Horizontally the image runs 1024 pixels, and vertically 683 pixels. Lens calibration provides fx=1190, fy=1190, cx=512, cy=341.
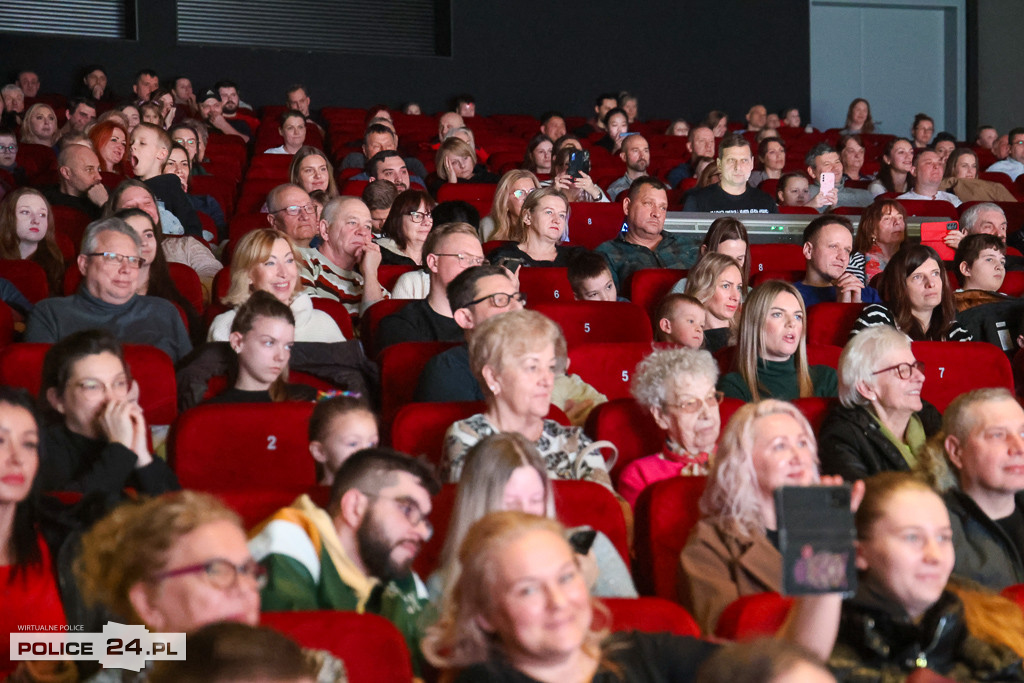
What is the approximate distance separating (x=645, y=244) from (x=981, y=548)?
7.45 feet

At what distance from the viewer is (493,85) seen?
29.5ft

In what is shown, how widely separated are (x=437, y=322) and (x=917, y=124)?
20.0 ft

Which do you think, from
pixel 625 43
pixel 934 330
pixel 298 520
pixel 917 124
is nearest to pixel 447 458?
pixel 298 520

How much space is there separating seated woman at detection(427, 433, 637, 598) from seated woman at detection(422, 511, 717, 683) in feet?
0.72

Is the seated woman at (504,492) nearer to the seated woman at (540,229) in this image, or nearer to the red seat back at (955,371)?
the red seat back at (955,371)

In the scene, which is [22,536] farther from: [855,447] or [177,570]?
[855,447]

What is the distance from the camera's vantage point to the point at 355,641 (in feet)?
4.66

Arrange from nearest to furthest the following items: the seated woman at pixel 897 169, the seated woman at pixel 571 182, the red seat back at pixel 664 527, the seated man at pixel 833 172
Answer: the red seat back at pixel 664 527, the seated woman at pixel 571 182, the seated man at pixel 833 172, the seated woman at pixel 897 169

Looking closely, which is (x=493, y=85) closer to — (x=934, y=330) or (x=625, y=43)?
(x=625, y=43)

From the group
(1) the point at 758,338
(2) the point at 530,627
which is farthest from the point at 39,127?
(2) the point at 530,627

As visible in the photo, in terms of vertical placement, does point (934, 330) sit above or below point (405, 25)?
below

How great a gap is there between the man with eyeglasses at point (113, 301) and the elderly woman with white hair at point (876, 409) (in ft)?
5.25

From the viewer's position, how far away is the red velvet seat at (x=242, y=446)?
7.45 feet

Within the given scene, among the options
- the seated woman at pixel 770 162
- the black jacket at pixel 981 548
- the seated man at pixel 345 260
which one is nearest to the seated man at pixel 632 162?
the seated woman at pixel 770 162
